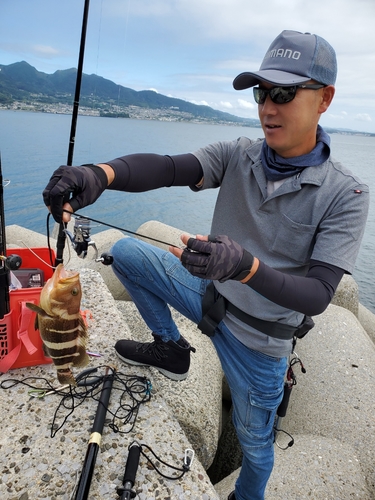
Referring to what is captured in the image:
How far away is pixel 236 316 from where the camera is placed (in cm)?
256

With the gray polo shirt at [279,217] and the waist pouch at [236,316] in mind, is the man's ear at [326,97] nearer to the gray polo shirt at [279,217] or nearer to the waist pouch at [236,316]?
the gray polo shirt at [279,217]

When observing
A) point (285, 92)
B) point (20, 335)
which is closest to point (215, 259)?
point (285, 92)

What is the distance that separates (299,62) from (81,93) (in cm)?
299

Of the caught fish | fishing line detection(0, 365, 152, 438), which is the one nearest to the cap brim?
the caught fish

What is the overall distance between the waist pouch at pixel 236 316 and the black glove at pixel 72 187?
3.68 ft

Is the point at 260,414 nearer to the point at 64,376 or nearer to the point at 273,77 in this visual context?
the point at 64,376

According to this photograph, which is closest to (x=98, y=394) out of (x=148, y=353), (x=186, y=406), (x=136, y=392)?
(x=136, y=392)

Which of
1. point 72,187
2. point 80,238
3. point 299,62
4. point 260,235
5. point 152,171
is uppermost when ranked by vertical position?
point 299,62

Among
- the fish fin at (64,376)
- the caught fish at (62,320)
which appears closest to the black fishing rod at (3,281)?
the caught fish at (62,320)

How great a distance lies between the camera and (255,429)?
8.30 feet

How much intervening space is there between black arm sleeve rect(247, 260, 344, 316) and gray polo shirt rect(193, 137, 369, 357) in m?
0.14

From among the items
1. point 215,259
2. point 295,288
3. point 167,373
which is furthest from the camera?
point 167,373

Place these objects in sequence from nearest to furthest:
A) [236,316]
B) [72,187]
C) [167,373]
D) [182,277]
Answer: [72,187], [236,316], [182,277], [167,373]

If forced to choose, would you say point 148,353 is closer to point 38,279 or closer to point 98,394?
point 98,394
